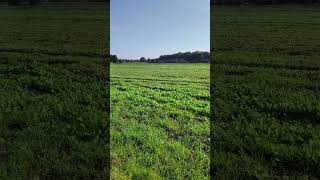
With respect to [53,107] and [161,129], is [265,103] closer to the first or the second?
[161,129]

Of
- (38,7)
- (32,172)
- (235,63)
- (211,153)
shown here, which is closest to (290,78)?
(235,63)

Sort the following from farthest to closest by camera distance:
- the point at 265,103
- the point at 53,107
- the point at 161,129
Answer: the point at 265,103 → the point at 53,107 → the point at 161,129

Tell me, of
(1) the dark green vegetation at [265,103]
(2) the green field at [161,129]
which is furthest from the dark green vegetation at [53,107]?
(1) the dark green vegetation at [265,103]

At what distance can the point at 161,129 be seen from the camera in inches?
432

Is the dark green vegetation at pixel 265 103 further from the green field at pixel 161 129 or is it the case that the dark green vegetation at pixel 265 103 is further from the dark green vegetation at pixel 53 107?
the dark green vegetation at pixel 53 107

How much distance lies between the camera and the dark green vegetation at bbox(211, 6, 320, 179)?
30.1 feet

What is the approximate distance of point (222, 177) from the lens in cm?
880

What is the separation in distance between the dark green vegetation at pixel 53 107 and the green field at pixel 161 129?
39cm

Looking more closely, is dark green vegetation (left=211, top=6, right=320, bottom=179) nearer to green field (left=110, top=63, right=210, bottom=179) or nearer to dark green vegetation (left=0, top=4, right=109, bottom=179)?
green field (left=110, top=63, right=210, bottom=179)

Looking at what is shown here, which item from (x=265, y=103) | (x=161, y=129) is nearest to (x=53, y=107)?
(x=161, y=129)

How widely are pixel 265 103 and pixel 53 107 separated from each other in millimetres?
5159

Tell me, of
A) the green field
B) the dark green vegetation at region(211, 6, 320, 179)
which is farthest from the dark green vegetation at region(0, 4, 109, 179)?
the dark green vegetation at region(211, 6, 320, 179)

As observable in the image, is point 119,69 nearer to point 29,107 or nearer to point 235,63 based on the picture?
point 235,63

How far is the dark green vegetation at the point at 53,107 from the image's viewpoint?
936 centimetres
